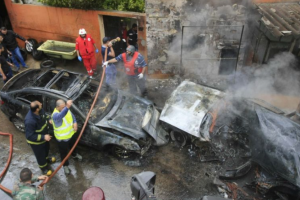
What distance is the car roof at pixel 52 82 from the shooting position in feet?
19.7

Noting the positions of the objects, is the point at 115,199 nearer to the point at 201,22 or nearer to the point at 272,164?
the point at 272,164

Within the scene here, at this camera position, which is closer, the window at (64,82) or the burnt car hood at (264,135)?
the burnt car hood at (264,135)

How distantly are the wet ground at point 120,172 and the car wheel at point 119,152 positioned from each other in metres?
0.14

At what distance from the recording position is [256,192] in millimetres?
5227

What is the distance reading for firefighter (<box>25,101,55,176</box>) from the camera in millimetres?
4793

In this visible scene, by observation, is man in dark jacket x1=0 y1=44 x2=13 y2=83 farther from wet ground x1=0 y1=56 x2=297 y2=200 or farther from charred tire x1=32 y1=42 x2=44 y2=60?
wet ground x1=0 y1=56 x2=297 y2=200

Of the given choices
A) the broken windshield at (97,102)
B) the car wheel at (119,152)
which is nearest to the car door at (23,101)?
the broken windshield at (97,102)

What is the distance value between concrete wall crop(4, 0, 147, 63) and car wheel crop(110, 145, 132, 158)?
396 cm

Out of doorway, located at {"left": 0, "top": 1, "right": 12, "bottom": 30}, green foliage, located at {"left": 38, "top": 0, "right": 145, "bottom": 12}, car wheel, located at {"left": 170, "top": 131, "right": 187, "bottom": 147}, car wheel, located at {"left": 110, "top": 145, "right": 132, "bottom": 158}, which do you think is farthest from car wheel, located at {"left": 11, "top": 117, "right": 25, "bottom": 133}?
doorway, located at {"left": 0, "top": 1, "right": 12, "bottom": 30}

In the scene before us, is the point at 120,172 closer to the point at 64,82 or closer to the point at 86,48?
the point at 64,82

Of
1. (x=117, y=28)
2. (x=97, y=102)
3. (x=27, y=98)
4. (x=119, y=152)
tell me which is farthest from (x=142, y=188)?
(x=117, y=28)

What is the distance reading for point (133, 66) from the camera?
715 cm

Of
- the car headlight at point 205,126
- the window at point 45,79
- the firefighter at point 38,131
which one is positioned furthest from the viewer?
the window at point 45,79

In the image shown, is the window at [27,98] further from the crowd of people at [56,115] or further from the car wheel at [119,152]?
the car wheel at [119,152]
